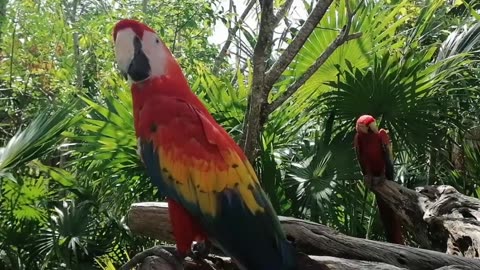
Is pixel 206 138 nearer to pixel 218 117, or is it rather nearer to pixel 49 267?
pixel 218 117

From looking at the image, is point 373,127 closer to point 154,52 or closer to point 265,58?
point 265,58

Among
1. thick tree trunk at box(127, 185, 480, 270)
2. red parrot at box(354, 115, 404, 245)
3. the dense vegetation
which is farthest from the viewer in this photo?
the dense vegetation

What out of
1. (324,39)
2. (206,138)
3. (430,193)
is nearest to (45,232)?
(324,39)

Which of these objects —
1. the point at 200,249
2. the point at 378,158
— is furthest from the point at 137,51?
the point at 378,158

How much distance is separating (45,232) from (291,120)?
1.31 meters

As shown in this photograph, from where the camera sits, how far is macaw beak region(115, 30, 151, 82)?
3.51 ft

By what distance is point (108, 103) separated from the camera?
228cm

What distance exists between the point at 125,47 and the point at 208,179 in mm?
290

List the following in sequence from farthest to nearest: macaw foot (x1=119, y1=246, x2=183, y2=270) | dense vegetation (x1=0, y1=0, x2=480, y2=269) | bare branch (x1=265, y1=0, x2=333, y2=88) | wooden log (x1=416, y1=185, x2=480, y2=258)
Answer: dense vegetation (x1=0, y1=0, x2=480, y2=269)
bare branch (x1=265, y1=0, x2=333, y2=88)
wooden log (x1=416, y1=185, x2=480, y2=258)
macaw foot (x1=119, y1=246, x2=183, y2=270)

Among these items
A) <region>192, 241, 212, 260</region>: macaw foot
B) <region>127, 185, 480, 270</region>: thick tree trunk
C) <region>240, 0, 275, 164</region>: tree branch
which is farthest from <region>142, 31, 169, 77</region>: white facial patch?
<region>240, 0, 275, 164</region>: tree branch

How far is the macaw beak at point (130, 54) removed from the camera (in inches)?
42.1

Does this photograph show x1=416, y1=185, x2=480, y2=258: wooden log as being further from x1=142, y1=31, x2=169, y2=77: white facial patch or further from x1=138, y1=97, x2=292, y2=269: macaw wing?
x1=142, y1=31, x2=169, y2=77: white facial patch

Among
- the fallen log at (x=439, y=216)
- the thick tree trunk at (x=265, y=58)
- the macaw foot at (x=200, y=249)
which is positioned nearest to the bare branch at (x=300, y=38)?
the thick tree trunk at (x=265, y=58)

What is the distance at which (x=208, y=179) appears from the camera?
3.34 feet
